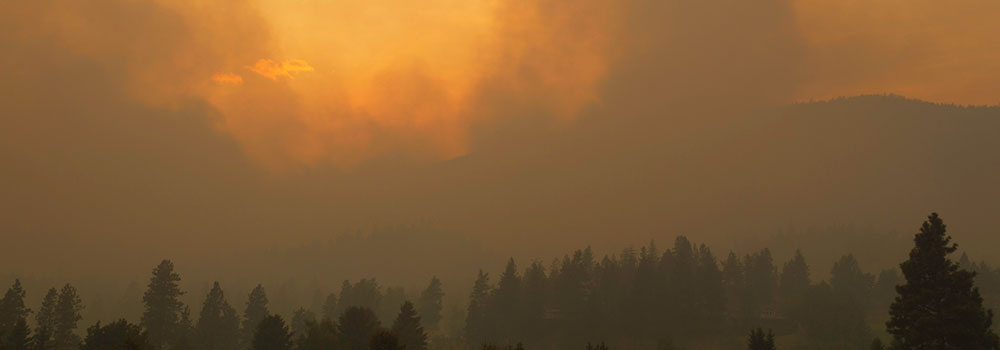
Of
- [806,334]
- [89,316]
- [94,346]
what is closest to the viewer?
[94,346]

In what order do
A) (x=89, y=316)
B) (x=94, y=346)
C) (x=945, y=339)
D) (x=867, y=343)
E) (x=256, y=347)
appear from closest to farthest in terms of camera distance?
(x=945, y=339), (x=94, y=346), (x=256, y=347), (x=867, y=343), (x=89, y=316)

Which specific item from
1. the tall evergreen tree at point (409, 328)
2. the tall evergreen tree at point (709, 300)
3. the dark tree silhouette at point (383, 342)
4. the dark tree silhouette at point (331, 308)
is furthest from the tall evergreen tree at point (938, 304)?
the dark tree silhouette at point (331, 308)

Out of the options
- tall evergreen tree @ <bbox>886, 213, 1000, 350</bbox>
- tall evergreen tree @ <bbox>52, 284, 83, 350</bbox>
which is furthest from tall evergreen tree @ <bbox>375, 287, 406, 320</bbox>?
tall evergreen tree @ <bbox>886, 213, 1000, 350</bbox>

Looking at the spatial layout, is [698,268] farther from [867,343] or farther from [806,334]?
[867,343]

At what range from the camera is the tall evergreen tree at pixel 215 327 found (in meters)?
88.1

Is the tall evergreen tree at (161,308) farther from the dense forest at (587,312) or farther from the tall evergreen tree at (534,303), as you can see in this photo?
the tall evergreen tree at (534,303)

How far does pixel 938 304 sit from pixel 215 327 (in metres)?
86.2

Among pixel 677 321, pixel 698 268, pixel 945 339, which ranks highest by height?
pixel 698 268

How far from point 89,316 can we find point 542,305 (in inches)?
5341

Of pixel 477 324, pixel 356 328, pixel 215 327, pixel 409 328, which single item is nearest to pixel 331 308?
pixel 477 324

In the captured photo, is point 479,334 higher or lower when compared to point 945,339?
higher

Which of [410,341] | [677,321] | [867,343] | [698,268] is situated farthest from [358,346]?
[867,343]

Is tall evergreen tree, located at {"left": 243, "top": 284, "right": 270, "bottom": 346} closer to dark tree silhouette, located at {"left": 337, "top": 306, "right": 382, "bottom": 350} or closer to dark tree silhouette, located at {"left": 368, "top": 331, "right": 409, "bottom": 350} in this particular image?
dark tree silhouette, located at {"left": 337, "top": 306, "right": 382, "bottom": 350}

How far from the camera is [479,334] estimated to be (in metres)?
115
